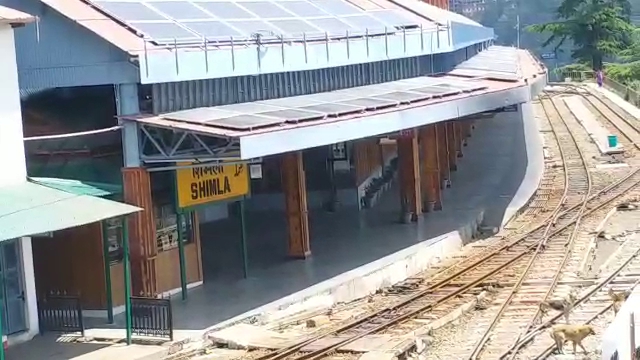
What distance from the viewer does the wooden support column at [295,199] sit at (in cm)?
2330

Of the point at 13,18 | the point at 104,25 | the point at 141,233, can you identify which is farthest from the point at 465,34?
the point at 13,18

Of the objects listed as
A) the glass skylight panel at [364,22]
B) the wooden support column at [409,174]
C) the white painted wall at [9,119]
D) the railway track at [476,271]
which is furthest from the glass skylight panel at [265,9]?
the white painted wall at [9,119]

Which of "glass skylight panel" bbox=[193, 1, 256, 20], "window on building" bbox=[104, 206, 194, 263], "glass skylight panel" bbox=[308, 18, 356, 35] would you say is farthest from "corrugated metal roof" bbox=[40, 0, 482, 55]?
"glass skylight panel" bbox=[308, 18, 356, 35]

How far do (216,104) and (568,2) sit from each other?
6303 centimetres

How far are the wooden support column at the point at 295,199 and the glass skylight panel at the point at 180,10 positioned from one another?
340cm

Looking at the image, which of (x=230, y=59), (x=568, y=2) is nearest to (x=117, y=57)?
(x=230, y=59)

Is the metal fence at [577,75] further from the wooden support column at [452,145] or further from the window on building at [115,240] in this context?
the window on building at [115,240]

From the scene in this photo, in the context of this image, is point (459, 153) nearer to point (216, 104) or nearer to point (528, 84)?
point (528, 84)

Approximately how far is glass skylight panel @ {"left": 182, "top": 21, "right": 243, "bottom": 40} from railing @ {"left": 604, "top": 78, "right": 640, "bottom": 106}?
38.1 meters

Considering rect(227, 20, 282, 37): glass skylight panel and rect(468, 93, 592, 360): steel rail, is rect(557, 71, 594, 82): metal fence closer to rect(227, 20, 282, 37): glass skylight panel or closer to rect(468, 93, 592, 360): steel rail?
rect(468, 93, 592, 360): steel rail

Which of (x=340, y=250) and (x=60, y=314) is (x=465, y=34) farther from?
(x=60, y=314)

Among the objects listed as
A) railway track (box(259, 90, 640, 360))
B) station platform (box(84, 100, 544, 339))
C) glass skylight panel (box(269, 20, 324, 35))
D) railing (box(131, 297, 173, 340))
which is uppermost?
glass skylight panel (box(269, 20, 324, 35))

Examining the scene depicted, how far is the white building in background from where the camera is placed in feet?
56.0

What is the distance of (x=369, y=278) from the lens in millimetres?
21844
